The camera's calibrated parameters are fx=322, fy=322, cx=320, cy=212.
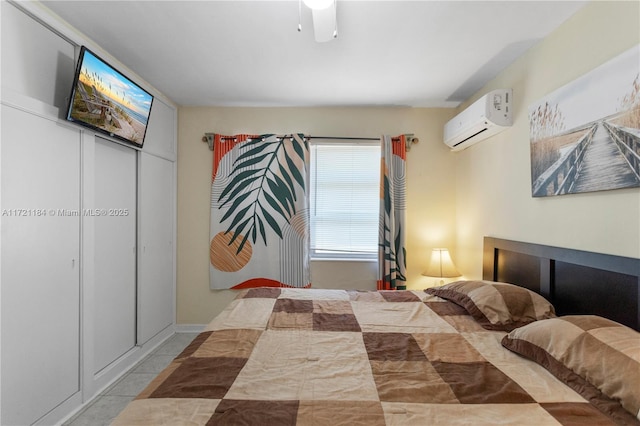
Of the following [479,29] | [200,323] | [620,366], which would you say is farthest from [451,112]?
[200,323]

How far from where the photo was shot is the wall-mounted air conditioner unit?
255 centimetres

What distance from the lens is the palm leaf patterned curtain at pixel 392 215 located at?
349 cm

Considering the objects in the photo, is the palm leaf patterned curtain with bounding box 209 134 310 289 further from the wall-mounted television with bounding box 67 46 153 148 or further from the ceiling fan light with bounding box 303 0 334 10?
the ceiling fan light with bounding box 303 0 334 10

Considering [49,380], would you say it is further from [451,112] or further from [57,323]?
[451,112]

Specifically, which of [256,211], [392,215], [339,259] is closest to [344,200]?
[392,215]

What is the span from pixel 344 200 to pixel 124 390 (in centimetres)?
263

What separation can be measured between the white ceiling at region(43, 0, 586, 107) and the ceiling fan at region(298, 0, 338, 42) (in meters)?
0.13

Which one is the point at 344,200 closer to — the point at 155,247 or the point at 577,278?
the point at 155,247

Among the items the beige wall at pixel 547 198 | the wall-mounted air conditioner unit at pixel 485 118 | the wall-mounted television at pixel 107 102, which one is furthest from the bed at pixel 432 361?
the wall-mounted television at pixel 107 102

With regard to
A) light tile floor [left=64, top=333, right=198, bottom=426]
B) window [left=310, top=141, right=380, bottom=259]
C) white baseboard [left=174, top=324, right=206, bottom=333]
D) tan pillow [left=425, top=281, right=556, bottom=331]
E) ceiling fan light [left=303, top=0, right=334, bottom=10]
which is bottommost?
light tile floor [left=64, top=333, right=198, bottom=426]

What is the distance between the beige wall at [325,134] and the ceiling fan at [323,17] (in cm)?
169

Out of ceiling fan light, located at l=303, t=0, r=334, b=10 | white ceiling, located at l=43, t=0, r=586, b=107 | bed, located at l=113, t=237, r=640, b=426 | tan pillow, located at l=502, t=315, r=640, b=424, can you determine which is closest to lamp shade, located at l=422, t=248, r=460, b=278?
bed, located at l=113, t=237, r=640, b=426

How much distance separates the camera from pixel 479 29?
212 centimetres

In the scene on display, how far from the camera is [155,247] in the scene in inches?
128
